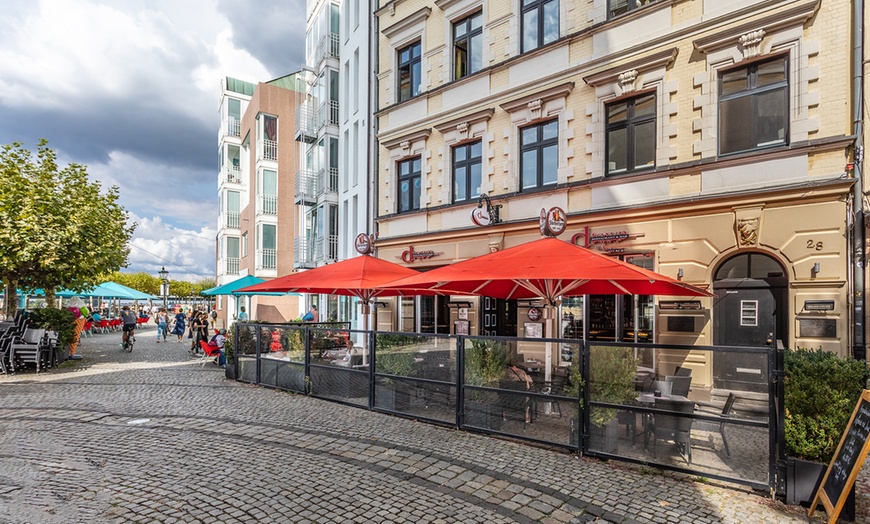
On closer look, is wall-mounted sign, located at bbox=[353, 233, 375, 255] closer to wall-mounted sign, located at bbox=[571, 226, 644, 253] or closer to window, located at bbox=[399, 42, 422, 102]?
wall-mounted sign, located at bbox=[571, 226, 644, 253]

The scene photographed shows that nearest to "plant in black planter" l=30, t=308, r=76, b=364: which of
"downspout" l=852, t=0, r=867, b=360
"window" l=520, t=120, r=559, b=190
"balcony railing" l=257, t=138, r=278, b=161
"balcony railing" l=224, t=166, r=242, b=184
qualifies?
"window" l=520, t=120, r=559, b=190

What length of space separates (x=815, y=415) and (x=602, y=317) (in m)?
7.20

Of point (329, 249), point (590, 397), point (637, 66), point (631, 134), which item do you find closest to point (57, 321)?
point (329, 249)

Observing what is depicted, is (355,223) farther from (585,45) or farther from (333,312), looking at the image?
(585,45)

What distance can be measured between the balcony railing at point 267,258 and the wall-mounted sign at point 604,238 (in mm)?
24957

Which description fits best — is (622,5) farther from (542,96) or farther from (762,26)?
(762,26)

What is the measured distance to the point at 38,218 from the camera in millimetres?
13406

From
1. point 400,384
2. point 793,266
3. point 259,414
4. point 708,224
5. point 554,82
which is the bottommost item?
point 259,414

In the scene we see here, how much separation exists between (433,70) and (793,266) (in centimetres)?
1098

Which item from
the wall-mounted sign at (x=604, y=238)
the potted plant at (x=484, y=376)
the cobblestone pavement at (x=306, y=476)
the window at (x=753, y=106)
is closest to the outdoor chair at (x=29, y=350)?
the cobblestone pavement at (x=306, y=476)

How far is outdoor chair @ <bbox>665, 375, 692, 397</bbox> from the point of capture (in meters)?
5.73

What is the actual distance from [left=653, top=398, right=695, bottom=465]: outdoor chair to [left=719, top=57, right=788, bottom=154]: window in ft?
21.6

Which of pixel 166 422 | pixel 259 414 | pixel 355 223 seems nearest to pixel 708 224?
pixel 259 414

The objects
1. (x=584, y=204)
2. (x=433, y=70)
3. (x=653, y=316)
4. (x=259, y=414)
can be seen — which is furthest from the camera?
(x=433, y=70)
